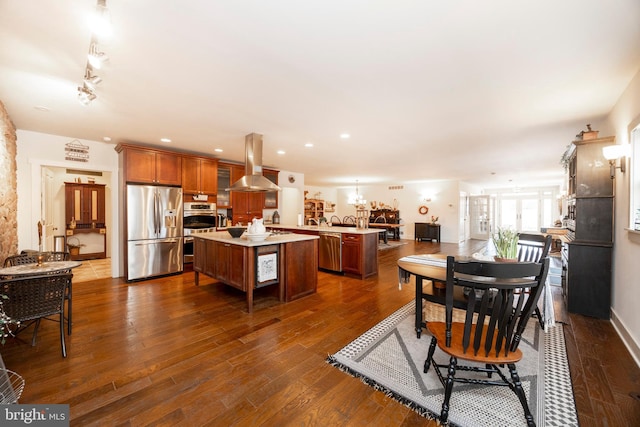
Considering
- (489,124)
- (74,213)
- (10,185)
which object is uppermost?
(489,124)

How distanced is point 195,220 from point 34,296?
3144 mm

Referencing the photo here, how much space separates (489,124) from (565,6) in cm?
224

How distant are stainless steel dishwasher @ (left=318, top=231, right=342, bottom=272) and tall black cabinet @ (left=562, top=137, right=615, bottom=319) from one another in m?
3.24

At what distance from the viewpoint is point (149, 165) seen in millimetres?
4711

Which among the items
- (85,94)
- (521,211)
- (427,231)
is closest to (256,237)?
(85,94)

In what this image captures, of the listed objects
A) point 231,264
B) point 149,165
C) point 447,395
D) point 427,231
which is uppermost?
point 149,165

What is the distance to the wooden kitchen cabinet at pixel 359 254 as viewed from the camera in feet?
15.4

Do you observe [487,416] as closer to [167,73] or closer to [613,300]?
[613,300]

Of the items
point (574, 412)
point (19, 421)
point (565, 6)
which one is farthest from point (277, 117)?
point (574, 412)

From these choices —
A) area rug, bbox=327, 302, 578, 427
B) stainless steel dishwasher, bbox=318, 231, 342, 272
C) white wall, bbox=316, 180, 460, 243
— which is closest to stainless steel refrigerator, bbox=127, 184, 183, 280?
stainless steel dishwasher, bbox=318, 231, 342, 272

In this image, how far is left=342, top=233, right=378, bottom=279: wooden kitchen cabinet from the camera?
15.4 ft

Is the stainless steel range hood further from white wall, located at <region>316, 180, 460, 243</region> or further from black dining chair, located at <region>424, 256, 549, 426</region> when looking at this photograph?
white wall, located at <region>316, 180, 460, 243</region>

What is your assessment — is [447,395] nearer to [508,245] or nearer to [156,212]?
[508,245]

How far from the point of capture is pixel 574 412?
158 centimetres
